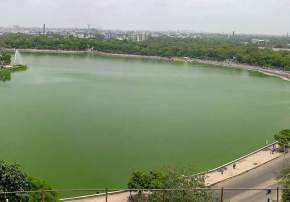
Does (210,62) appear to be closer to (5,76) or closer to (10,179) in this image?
(5,76)

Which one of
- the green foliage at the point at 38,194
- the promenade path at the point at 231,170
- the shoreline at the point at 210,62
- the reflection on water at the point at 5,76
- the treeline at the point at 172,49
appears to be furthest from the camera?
the treeline at the point at 172,49

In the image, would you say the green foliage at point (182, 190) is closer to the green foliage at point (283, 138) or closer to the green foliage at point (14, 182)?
the green foliage at point (14, 182)

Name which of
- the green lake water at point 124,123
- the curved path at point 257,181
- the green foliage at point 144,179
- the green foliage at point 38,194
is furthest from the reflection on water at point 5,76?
the green foliage at point 38,194

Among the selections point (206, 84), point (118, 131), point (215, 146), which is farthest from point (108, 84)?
point (215, 146)

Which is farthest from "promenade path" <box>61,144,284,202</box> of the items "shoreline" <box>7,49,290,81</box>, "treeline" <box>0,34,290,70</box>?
"treeline" <box>0,34,290,70</box>

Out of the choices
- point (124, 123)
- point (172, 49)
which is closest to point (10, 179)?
point (124, 123)

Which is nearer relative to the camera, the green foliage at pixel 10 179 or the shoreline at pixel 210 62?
the green foliage at pixel 10 179
